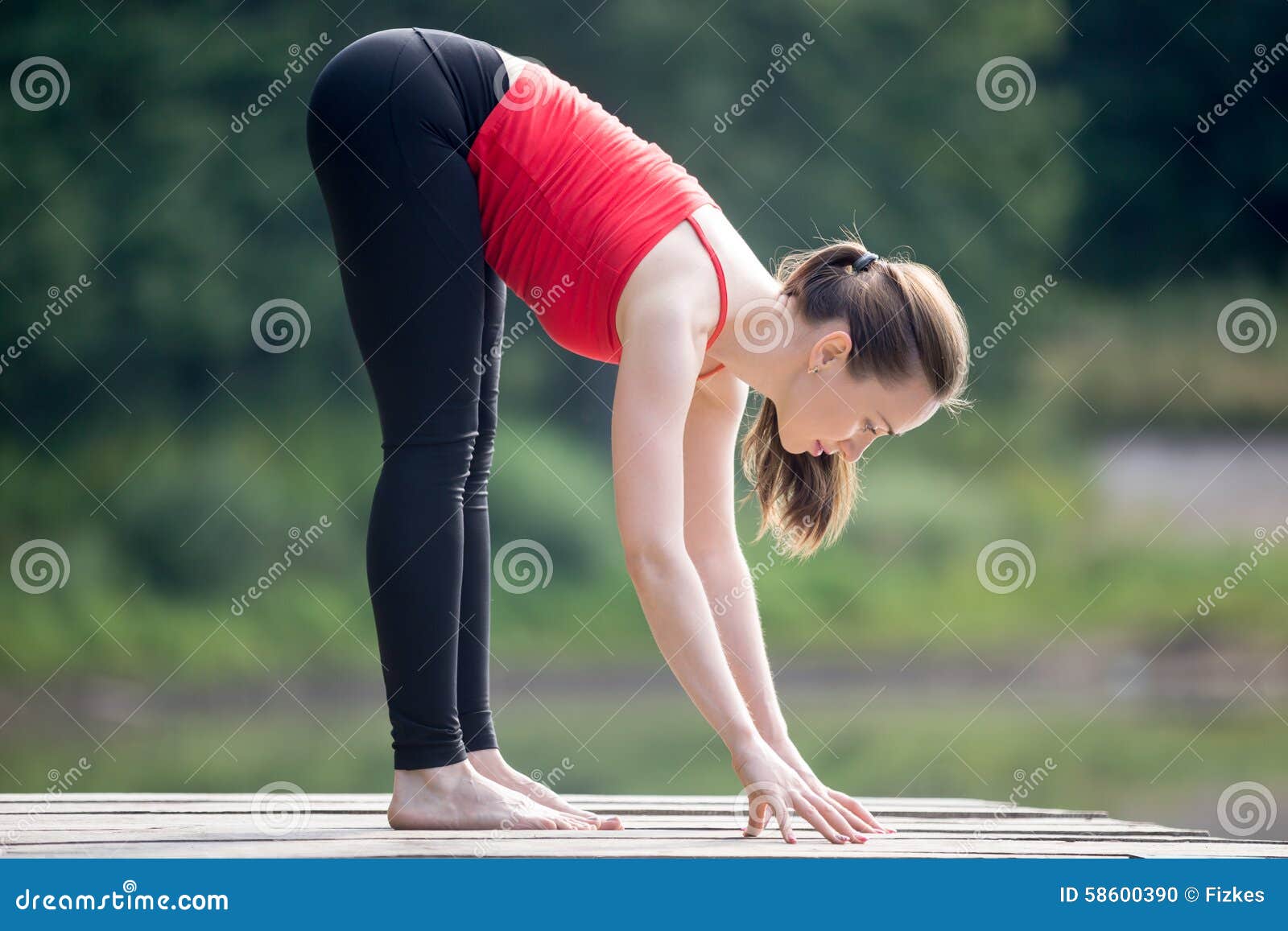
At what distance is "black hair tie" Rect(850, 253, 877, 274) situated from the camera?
5.43 feet

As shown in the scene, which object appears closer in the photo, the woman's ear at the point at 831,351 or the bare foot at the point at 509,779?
the woman's ear at the point at 831,351

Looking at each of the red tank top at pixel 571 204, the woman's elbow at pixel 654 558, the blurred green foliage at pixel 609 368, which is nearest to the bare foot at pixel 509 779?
the woman's elbow at pixel 654 558

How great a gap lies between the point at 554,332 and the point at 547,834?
0.57m

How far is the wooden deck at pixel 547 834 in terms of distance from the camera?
1268 mm

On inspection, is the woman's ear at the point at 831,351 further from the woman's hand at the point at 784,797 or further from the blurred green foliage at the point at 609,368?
the blurred green foliage at the point at 609,368

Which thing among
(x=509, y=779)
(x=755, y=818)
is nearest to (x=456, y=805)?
(x=509, y=779)

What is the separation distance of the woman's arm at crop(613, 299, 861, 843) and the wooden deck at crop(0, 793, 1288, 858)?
69 mm

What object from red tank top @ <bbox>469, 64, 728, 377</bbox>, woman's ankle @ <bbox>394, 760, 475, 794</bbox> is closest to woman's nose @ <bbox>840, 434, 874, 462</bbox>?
A: red tank top @ <bbox>469, 64, 728, 377</bbox>

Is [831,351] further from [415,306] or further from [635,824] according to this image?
[635,824]

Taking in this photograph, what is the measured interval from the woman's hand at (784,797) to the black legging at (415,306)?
1.08ft

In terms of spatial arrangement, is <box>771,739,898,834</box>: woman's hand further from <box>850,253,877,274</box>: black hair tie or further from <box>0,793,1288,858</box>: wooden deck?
<box>850,253,877,274</box>: black hair tie

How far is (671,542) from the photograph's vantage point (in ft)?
4.84
